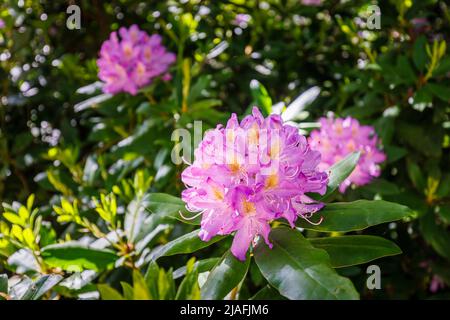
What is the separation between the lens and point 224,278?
2.99ft

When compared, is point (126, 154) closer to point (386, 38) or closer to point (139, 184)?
point (139, 184)

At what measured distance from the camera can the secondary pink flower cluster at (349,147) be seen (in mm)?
1581

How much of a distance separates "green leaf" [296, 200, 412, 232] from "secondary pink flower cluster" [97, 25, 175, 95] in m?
1.05

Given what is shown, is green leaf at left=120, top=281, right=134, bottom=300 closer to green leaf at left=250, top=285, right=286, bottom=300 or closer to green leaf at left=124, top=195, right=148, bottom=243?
green leaf at left=250, top=285, right=286, bottom=300

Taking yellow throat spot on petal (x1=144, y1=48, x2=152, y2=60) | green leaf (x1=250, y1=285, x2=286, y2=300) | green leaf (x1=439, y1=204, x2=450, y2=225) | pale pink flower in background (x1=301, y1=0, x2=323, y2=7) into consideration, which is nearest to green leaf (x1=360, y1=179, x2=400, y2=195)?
green leaf (x1=439, y1=204, x2=450, y2=225)

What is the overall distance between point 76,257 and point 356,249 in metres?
0.59

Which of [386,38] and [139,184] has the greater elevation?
[139,184]

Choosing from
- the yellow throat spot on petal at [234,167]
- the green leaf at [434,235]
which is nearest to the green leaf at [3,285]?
the yellow throat spot on petal at [234,167]

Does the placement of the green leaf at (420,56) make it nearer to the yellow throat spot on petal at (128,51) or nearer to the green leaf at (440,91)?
the green leaf at (440,91)

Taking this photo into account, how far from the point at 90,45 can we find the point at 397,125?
4.81 ft

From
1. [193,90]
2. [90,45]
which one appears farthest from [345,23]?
[90,45]

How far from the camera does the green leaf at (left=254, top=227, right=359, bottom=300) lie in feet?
2.57

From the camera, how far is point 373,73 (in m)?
2.04
